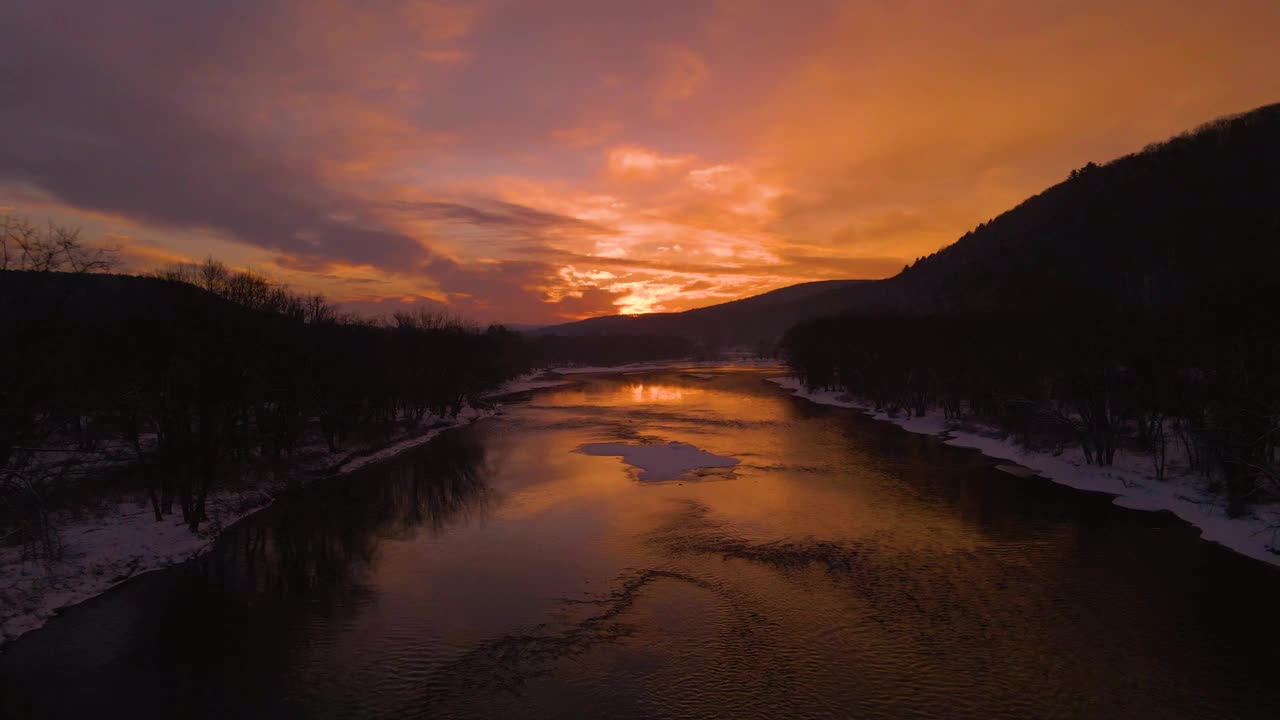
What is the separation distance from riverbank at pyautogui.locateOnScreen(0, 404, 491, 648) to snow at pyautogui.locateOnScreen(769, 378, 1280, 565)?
46.1m

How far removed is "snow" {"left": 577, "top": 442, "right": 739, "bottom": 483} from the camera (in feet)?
145

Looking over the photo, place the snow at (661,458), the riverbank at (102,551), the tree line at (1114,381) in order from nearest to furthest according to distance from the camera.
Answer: the riverbank at (102,551), the tree line at (1114,381), the snow at (661,458)

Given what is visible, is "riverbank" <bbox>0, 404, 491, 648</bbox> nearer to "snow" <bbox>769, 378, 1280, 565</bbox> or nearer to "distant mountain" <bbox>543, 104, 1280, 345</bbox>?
"snow" <bbox>769, 378, 1280, 565</bbox>

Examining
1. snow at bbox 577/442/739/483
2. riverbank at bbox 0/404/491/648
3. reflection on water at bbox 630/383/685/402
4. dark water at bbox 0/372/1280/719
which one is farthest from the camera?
reflection on water at bbox 630/383/685/402

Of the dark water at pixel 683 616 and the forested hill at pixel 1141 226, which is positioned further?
the forested hill at pixel 1141 226

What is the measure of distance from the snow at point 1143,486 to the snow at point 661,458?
834 inches

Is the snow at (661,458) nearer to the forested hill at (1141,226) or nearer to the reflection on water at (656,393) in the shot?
the forested hill at (1141,226)

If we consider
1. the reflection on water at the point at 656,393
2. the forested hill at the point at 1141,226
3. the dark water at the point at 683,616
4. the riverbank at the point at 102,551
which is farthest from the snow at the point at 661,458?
the reflection on water at the point at 656,393

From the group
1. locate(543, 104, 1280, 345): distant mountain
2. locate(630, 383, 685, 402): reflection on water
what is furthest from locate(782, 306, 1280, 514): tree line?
locate(630, 383, 685, 402): reflection on water

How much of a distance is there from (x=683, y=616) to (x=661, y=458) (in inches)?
1118

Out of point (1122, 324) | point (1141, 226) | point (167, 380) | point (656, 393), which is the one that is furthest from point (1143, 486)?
point (1141, 226)

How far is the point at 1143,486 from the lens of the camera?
36.4 metres

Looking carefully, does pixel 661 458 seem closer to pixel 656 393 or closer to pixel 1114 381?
pixel 1114 381

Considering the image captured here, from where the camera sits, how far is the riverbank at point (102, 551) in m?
21.9
